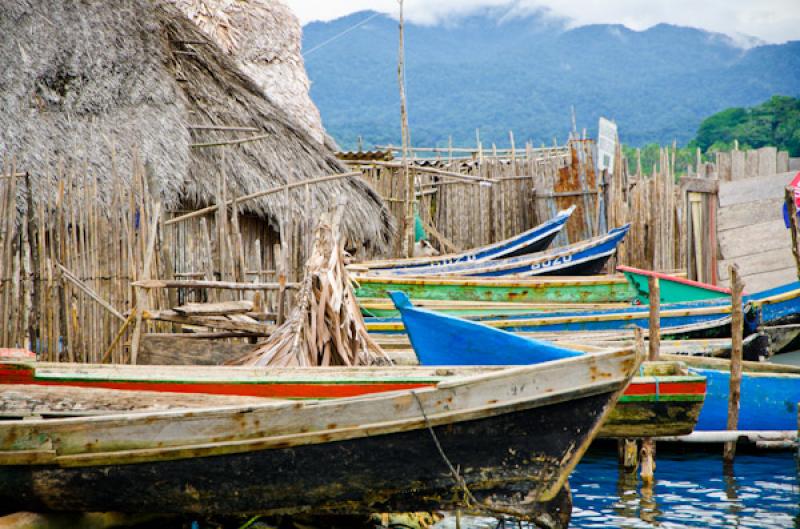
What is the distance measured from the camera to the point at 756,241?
13633 millimetres

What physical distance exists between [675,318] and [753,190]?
17.6 ft

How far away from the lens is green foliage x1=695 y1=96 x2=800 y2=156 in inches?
1594

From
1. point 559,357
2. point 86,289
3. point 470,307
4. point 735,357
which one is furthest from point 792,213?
point 86,289

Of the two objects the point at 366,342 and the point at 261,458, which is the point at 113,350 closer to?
the point at 366,342

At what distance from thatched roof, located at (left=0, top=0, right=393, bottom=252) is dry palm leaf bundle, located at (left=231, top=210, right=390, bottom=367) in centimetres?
380

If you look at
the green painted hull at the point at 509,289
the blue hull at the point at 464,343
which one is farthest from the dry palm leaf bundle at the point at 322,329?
the green painted hull at the point at 509,289

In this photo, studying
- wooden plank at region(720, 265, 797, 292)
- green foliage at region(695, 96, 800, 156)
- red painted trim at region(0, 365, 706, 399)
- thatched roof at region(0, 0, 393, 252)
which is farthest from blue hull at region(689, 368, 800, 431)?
green foliage at region(695, 96, 800, 156)

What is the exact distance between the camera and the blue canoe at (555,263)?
13875 millimetres

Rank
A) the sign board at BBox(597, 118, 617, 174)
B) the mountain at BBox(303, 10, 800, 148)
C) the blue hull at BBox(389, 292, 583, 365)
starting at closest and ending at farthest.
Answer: the blue hull at BBox(389, 292, 583, 365)
the sign board at BBox(597, 118, 617, 174)
the mountain at BBox(303, 10, 800, 148)

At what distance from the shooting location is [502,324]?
10719mm

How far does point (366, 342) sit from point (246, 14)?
11.0m

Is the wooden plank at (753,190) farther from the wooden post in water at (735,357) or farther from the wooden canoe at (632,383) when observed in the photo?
the wooden canoe at (632,383)

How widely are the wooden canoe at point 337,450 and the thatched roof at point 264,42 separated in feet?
37.1

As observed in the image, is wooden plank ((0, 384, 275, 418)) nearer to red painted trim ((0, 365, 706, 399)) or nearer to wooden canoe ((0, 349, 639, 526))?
wooden canoe ((0, 349, 639, 526))
